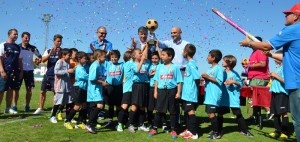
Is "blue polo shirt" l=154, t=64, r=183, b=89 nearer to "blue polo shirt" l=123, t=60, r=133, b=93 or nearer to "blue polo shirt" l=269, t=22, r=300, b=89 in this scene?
"blue polo shirt" l=123, t=60, r=133, b=93

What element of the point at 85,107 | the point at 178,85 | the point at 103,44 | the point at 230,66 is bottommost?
the point at 85,107

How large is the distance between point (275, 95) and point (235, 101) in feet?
3.09

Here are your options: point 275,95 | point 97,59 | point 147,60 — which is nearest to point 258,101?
point 275,95

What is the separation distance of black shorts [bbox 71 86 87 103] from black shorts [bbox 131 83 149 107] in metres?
1.29

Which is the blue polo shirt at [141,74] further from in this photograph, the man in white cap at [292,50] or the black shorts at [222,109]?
the man in white cap at [292,50]

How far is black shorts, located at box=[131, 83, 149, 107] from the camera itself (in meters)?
7.11

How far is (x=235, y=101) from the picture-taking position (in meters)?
7.16

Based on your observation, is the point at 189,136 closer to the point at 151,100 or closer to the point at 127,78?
the point at 151,100

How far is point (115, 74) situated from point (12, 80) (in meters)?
4.01

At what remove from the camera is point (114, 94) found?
7.90 metres

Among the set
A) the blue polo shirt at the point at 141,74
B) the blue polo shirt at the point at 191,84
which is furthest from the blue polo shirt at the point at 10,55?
the blue polo shirt at the point at 191,84

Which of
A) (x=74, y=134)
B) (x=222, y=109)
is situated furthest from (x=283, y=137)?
(x=74, y=134)

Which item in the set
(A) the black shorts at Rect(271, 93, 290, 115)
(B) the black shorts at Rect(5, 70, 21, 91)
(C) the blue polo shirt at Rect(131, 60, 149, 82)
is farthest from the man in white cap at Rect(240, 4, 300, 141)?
(B) the black shorts at Rect(5, 70, 21, 91)

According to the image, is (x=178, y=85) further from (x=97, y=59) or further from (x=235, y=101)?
(x=97, y=59)
